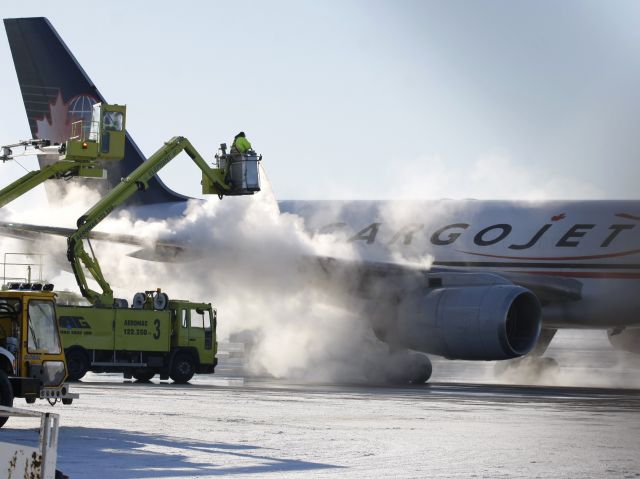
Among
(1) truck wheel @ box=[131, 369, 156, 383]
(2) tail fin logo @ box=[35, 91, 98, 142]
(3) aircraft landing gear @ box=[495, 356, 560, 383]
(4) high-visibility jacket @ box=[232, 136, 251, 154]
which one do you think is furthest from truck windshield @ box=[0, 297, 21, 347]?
(2) tail fin logo @ box=[35, 91, 98, 142]

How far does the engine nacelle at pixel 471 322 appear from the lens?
27062 mm

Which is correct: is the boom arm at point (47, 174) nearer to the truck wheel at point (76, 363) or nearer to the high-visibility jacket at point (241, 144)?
the truck wheel at point (76, 363)

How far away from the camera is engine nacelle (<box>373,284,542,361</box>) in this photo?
88.8 feet

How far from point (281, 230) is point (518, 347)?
7031mm

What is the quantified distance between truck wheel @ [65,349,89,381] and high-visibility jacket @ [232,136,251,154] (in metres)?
6.47

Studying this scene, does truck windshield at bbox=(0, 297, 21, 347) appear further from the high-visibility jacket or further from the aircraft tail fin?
the aircraft tail fin

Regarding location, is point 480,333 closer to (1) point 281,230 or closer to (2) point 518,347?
(2) point 518,347

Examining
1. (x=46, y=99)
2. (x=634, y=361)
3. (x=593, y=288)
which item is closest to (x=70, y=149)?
(x=593, y=288)

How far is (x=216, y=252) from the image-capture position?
1254 inches

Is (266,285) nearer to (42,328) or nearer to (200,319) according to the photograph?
(200,319)

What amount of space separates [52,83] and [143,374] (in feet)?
41.6

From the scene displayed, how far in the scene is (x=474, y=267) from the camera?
32.1 m

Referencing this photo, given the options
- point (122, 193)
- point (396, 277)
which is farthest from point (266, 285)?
point (122, 193)

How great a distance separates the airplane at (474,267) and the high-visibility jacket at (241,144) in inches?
126
